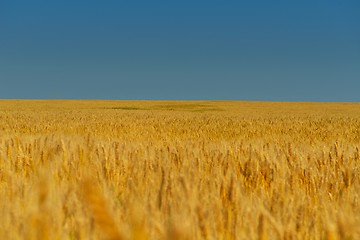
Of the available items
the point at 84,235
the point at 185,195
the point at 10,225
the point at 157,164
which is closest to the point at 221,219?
the point at 185,195

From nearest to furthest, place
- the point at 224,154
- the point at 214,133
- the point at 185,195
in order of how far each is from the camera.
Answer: the point at 185,195
the point at 224,154
the point at 214,133

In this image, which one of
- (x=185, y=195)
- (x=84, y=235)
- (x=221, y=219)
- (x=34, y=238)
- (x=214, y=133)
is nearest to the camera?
(x=34, y=238)

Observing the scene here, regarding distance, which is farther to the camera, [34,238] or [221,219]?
[221,219]

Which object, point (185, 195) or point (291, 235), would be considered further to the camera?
point (185, 195)

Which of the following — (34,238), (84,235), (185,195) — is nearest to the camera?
(34,238)

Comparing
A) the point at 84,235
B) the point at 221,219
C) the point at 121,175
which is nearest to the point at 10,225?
the point at 84,235

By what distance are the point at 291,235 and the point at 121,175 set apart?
6.71 ft

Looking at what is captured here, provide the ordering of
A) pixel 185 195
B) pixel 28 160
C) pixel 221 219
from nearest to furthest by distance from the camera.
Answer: pixel 185 195, pixel 221 219, pixel 28 160

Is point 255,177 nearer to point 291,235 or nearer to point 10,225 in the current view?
point 291,235

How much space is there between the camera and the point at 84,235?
1.49 meters

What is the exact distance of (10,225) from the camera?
164 cm

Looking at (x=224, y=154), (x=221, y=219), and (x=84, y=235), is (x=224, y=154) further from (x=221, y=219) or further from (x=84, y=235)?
(x=84, y=235)

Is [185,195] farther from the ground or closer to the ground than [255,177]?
farther from the ground

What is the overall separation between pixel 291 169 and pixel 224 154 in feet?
2.86
